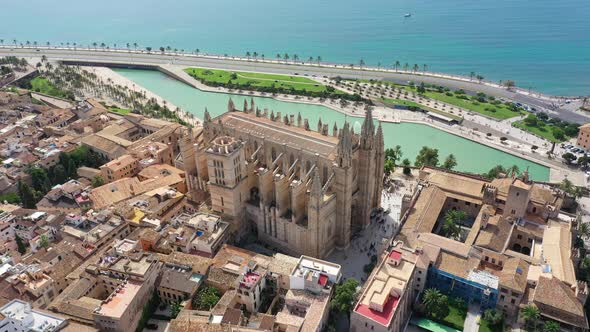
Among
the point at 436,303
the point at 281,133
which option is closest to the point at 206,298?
the point at 436,303

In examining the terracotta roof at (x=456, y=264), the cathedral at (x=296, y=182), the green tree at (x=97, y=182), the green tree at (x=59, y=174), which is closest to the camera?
the terracotta roof at (x=456, y=264)

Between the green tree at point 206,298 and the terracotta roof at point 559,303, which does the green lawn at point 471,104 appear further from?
the green tree at point 206,298

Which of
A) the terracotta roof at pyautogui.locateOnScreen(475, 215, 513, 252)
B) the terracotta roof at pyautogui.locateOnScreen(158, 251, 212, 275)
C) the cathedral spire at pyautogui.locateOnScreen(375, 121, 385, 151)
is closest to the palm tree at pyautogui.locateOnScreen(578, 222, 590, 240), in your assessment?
the terracotta roof at pyautogui.locateOnScreen(475, 215, 513, 252)

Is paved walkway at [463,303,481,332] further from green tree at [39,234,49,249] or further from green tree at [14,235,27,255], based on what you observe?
green tree at [14,235,27,255]

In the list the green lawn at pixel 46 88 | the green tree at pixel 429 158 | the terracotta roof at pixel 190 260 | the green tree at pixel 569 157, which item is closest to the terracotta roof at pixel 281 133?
the terracotta roof at pixel 190 260

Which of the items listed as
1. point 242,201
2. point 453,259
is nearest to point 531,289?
point 453,259

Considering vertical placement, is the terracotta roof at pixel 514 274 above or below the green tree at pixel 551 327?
Answer: above

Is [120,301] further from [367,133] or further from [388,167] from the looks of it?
[388,167]
